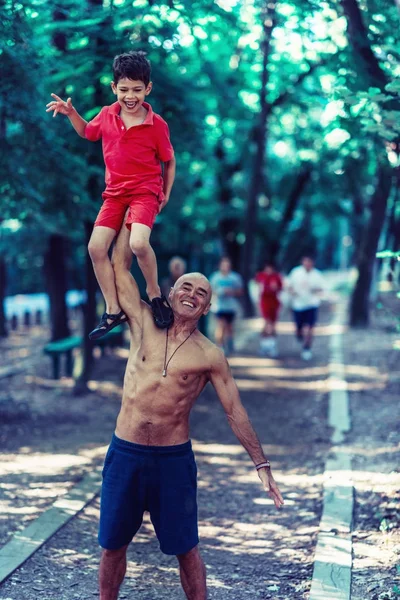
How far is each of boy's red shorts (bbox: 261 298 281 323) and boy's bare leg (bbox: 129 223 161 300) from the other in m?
11.6

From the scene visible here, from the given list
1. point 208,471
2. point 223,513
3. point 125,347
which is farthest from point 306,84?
point 223,513

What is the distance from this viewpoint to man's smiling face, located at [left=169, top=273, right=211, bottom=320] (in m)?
4.16

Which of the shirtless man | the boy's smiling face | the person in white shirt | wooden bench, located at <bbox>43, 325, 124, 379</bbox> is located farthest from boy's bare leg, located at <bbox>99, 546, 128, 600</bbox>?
the person in white shirt

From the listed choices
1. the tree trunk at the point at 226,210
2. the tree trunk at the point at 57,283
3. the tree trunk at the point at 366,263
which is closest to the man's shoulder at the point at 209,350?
the tree trunk at the point at 57,283

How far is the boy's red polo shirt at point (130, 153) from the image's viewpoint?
4.06 metres

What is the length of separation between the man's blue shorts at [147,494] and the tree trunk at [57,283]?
33.4ft

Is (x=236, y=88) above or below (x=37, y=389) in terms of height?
above

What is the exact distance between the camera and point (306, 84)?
1744 centimetres

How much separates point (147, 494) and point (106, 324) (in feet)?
2.92

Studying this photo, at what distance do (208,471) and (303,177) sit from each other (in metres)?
18.0

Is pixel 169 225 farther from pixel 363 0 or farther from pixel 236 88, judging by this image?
pixel 363 0

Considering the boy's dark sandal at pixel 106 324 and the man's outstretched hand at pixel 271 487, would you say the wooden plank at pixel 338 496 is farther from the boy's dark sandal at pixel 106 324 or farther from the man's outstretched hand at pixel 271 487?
the boy's dark sandal at pixel 106 324

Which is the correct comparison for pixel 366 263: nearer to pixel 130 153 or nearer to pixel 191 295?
pixel 191 295

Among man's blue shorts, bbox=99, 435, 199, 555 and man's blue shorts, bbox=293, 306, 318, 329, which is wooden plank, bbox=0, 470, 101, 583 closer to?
man's blue shorts, bbox=99, 435, 199, 555
